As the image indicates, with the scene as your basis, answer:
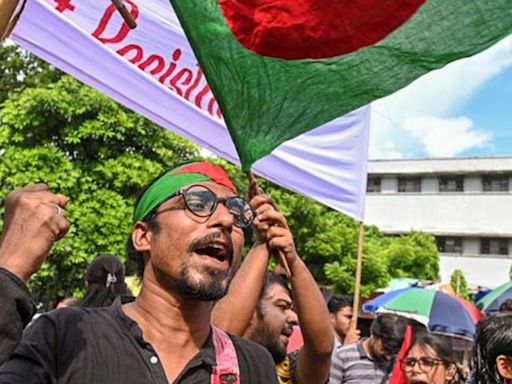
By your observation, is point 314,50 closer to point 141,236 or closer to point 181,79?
point 141,236

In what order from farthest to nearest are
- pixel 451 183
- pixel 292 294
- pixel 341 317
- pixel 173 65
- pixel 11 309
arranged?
pixel 451 183 < pixel 341 317 < pixel 173 65 < pixel 292 294 < pixel 11 309

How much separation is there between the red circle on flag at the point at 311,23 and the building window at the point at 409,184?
39332 mm

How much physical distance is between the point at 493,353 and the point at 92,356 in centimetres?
188

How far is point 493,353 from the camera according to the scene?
3.05 metres

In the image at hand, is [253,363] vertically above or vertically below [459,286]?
below

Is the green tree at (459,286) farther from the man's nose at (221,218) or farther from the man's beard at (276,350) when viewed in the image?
the man's nose at (221,218)

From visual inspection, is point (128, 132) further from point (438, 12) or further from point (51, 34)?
point (438, 12)

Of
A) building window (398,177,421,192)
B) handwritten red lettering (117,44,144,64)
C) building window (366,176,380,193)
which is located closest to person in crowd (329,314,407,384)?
handwritten red lettering (117,44,144,64)

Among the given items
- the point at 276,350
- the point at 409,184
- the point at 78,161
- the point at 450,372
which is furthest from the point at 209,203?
the point at 409,184

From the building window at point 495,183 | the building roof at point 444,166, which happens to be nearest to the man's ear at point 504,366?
the building roof at point 444,166

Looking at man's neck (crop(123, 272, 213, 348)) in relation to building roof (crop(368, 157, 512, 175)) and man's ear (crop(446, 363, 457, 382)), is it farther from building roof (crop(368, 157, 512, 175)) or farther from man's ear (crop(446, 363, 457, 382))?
building roof (crop(368, 157, 512, 175))

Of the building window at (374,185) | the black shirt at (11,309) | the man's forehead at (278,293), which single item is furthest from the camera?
the building window at (374,185)

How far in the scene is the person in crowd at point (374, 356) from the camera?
526 centimetres

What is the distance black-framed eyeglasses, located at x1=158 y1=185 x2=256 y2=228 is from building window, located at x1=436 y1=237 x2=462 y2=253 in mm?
38798
